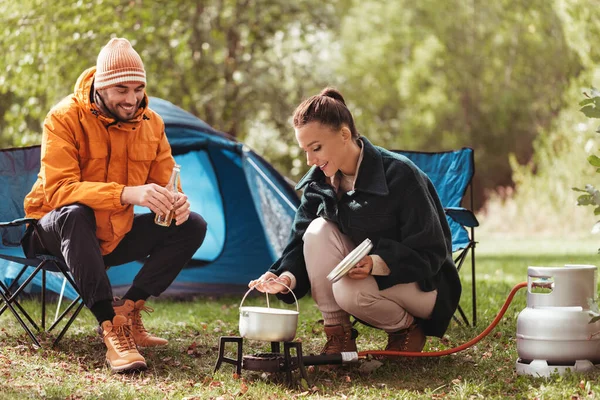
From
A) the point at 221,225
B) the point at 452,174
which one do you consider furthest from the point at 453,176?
the point at 221,225

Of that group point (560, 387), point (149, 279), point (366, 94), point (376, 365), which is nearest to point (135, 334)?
point (149, 279)

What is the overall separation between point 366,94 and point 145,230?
50.3 feet

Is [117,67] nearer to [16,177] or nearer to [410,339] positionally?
[16,177]

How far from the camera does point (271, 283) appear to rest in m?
2.71

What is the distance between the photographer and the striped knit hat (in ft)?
10.0

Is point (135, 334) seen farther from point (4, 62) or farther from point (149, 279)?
point (4, 62)

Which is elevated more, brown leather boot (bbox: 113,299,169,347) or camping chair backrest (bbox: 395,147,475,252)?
camping chair backrest (bbox: 395,147,475,252)

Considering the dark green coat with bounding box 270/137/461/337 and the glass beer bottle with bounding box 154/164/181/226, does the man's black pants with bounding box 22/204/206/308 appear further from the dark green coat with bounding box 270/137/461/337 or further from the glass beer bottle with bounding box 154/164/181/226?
the dark green coat with bounding box 270/137/461/337

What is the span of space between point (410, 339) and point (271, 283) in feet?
1.72

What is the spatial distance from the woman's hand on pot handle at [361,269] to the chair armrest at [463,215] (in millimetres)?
947

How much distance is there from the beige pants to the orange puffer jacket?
0.73m

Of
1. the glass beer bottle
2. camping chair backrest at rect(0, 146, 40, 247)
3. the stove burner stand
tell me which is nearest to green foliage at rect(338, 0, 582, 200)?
camping chair backrest at rect(0, 146, 40, 247)

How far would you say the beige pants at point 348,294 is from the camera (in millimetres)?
2699

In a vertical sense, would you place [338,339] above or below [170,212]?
below
